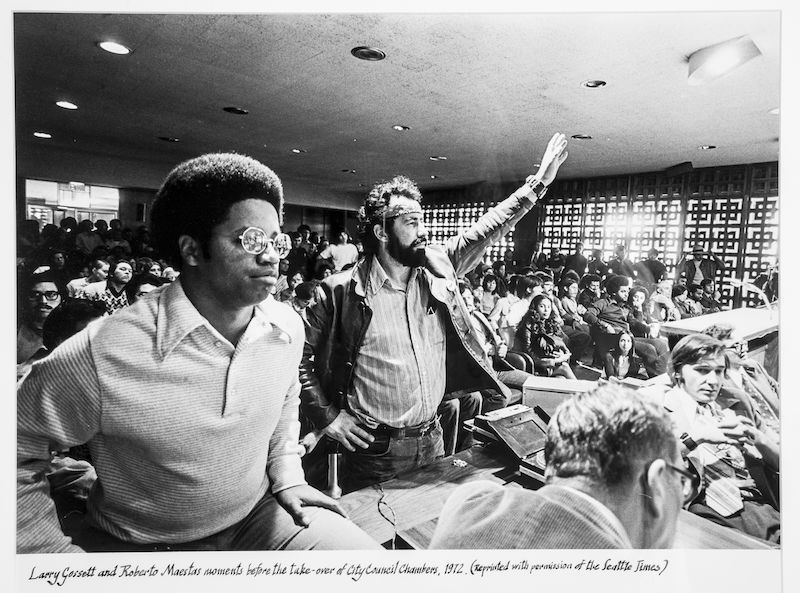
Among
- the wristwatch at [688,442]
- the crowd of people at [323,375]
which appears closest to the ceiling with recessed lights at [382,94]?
the crowd of people at [323,375]

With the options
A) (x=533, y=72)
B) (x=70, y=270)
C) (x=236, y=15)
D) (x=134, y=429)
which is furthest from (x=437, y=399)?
(x=236, y=15)

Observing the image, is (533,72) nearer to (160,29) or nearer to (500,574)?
(160,29)

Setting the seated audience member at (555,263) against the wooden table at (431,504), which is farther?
the seated audience member at (555,263)

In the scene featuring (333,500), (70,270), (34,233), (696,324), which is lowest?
(333,500)

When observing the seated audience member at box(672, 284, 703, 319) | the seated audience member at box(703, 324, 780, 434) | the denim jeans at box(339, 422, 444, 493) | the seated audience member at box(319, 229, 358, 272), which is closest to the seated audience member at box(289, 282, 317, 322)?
the seated audience member at box(319, 229, 358, 272)

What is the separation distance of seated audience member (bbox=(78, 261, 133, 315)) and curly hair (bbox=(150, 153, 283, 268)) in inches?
5.6

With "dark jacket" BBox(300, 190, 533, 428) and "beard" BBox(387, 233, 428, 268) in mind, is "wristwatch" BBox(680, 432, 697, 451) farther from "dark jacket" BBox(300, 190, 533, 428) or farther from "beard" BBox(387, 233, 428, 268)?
"beard" BBox(387, 233, 428, 268)

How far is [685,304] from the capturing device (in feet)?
6.03

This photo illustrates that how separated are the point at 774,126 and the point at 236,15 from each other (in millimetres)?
1945

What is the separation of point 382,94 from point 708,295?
1424 millimetres

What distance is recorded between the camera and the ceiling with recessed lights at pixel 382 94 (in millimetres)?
1624

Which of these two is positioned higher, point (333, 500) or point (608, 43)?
point (608, 43)

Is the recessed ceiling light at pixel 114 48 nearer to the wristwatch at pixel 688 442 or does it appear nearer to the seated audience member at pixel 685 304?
the seated audience member at pixel 685 304

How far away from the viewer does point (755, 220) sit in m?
1.83
